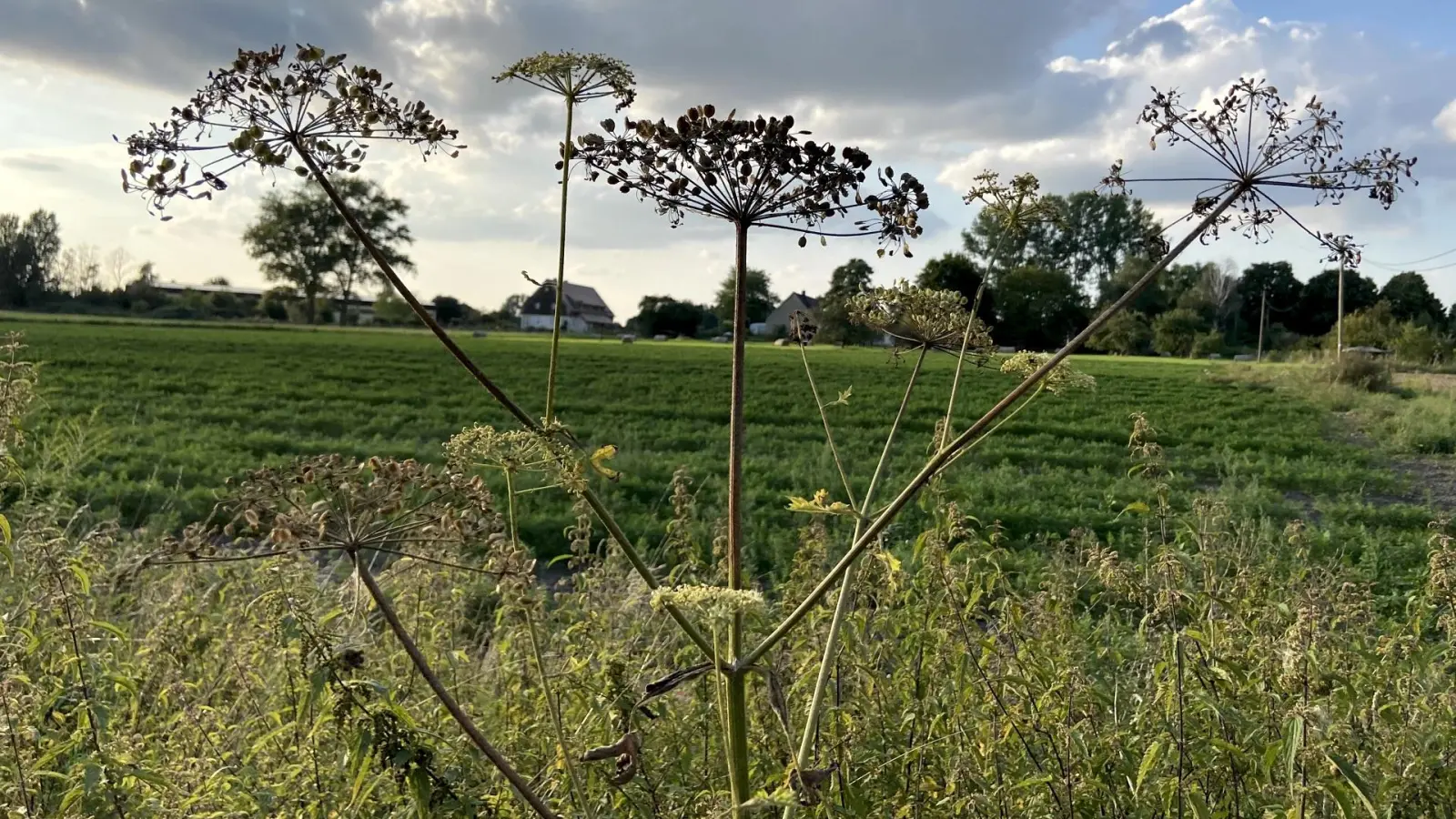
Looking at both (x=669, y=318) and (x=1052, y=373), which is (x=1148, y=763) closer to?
(x=1052, y=373)

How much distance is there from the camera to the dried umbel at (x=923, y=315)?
89.9 inches

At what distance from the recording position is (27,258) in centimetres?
8875

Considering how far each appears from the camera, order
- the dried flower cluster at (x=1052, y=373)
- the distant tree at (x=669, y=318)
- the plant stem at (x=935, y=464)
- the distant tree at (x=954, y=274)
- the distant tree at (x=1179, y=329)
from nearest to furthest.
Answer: the plant stem at (x=935, y=464), the dried flower cluster at (x=1052, y=373), the distant tree at (x=954, y=274), the distant tree at (x=1179, y=329), the distant tree at (x=669, y=318)

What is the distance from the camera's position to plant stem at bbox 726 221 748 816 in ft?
5.01

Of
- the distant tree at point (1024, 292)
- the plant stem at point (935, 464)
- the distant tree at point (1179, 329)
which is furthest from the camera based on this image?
the distant tree at point (1179, 329)

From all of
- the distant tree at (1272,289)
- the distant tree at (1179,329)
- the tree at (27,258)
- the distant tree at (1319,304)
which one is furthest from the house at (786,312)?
the tree at (27,258)

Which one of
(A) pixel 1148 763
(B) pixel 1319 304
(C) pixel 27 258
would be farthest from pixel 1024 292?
(C) pixel 27 258

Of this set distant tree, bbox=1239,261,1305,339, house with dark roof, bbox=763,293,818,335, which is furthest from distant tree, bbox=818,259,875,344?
distant tree, bbox=1239,261,1305,339

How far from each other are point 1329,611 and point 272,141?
4.58 meters

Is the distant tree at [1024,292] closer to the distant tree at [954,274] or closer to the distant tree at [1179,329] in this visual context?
the distant tree at [954,274]

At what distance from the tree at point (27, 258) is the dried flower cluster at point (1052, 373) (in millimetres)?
106196

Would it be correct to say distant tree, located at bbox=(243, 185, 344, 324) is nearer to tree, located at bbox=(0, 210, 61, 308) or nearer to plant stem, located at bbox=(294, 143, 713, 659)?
tree, located at bbox=(0, 210, 61, 308)

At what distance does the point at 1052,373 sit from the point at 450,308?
317 feet

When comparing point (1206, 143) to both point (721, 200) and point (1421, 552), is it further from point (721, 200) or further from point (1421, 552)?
point (1421, 552)
